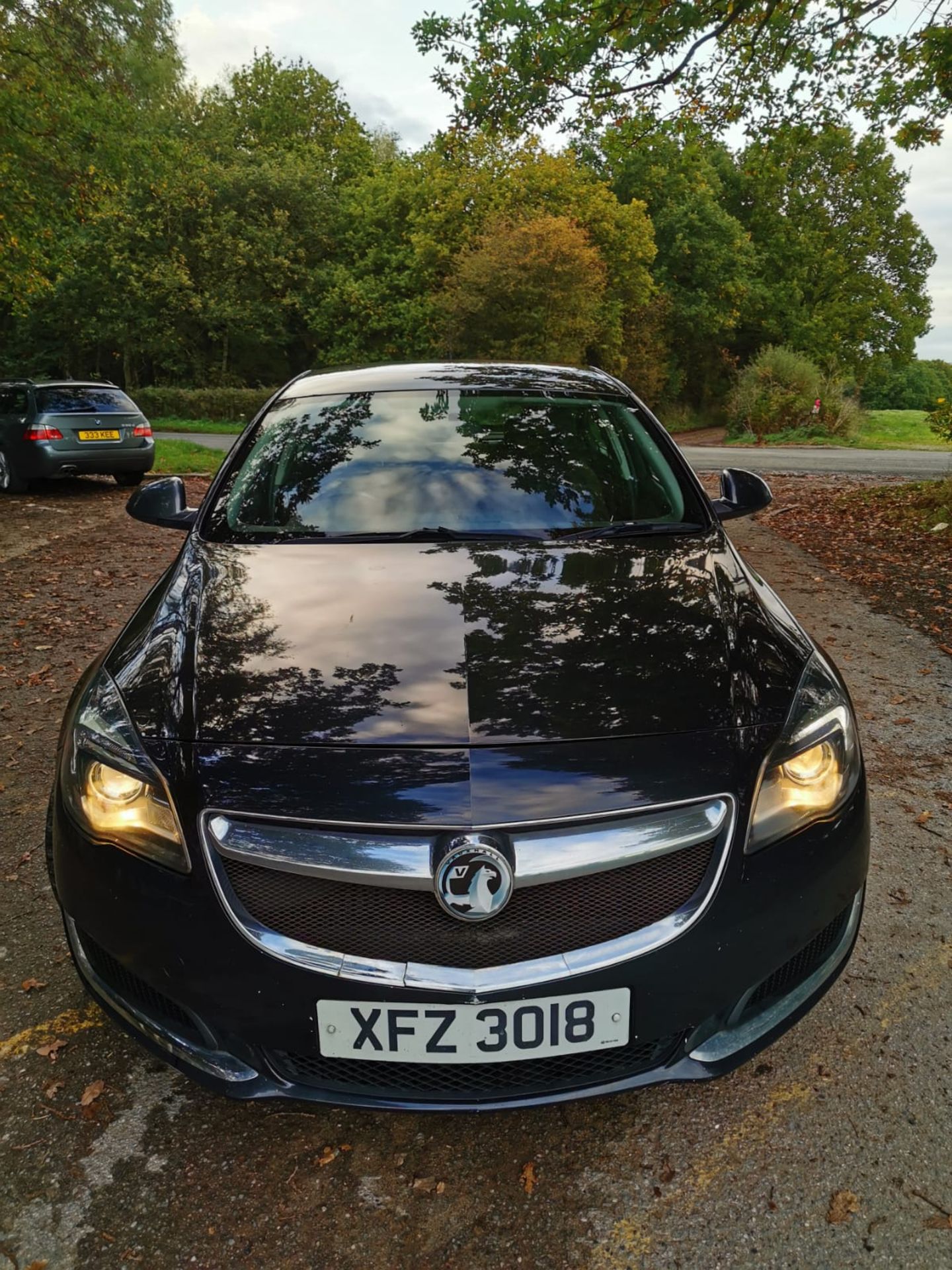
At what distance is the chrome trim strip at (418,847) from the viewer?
165 cm

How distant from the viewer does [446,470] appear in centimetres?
304

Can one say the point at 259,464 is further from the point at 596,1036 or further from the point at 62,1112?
the point at 596,1036

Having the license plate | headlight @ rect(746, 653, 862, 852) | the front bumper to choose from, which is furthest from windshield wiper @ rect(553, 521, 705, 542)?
the license plate

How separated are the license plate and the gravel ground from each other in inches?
15.2

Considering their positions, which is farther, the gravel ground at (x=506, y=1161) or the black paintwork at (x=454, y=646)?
the black paintwork at (x=454, y=646)

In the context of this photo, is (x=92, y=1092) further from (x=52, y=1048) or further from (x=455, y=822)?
(x=455, y=822)

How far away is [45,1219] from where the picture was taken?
180 cm

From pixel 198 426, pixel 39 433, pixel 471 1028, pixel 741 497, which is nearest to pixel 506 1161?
pixel 471 1028

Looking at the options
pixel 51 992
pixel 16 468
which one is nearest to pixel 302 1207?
pixel 51 992

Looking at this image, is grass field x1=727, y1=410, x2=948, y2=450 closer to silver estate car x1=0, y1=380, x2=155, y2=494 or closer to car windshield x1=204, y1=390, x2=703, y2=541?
silver estate car x1=0, y1=380, x2=155, y2=494

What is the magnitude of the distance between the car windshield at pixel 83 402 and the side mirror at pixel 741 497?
426 inches

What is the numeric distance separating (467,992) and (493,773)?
38cm

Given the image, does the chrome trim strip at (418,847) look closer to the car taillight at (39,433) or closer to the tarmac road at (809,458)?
the car taillight at (39,433)

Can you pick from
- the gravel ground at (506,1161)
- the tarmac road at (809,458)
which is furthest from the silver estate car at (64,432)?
the gravel ground at (506,1161)
